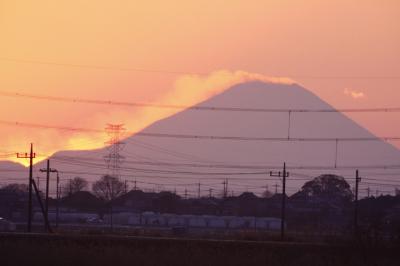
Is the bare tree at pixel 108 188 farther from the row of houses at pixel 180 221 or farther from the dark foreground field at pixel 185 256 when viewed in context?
the dark foreground field at pixel 185 256

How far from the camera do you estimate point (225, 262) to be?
2609cm

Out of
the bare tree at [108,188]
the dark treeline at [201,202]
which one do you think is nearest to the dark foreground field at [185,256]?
the dark treeline at [201,202]

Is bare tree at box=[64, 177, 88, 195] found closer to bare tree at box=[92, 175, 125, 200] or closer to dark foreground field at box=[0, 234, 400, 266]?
bare tree at box=[92, 175, 125, 200]

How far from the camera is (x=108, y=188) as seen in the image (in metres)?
114

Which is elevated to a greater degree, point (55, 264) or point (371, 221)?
point (371, 221)

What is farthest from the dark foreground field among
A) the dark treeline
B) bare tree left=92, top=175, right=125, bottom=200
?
bare tree left=92, top=175, right=125, bottom=200

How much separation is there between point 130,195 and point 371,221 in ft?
317

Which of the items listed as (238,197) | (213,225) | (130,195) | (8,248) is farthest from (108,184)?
(8,248)

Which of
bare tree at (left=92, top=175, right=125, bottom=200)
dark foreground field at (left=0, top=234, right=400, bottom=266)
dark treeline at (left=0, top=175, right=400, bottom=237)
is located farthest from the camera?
bare tree at (left=92, top=175, right=125, bottom=200)

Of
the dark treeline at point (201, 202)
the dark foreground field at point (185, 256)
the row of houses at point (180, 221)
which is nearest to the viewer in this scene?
the dark foreground field at point (185, 256)

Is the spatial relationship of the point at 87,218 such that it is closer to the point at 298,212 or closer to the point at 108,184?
the point at 108,184

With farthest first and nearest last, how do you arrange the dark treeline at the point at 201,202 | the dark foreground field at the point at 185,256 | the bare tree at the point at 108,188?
the bare tree at the point at 108,188 < the dark treeline at the point at 201,202 < the dark foreground field at the point at 185,256

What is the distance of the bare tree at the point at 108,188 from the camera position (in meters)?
113

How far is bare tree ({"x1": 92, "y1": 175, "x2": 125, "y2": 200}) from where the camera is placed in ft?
370
